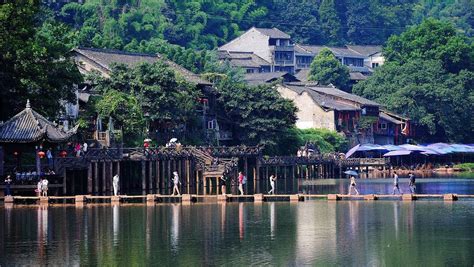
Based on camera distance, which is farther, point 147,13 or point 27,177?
point 147,13

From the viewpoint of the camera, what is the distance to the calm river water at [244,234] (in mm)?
48344

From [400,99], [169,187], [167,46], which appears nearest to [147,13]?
[167,46]

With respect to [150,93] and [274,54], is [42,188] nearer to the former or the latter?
[150,93]

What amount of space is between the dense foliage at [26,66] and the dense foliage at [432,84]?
7553 cm

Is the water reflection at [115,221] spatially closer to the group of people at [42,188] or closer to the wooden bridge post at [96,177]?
the group of people at [42,188]

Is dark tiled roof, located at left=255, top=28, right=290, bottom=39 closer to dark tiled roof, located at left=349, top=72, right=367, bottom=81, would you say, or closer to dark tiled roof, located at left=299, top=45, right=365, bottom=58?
dark tiled roof, located at left=299, top=45, right=365, bottom=58

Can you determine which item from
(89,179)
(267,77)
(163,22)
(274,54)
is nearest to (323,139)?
(267,77)

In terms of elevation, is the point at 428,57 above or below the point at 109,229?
above

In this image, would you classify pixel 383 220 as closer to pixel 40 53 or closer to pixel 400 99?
pixel 40 53

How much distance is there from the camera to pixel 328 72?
16675 centimetres

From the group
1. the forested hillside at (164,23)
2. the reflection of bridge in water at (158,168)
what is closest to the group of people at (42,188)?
the reflection of bridge in water at (158,168)

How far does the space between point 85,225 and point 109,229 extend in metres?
2.22

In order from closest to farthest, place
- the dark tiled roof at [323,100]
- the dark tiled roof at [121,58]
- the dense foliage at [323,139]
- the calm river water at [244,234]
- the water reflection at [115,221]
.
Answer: the calm river water at [244,234] → the water reflection at [115,221] → the dark tiled roof at [121,58] → the dense foliage at [323,139] → the dark tiled roof at [323,100]

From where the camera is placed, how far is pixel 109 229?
58.8m
